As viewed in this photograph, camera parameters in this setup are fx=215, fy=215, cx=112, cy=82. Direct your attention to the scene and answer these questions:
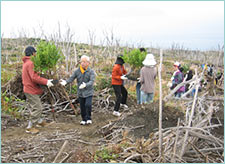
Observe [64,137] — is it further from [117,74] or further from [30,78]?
A: [117,74]

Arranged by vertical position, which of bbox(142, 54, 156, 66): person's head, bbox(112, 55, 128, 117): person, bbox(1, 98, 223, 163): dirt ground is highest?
bbox(142, 54, 156, 66): person's head

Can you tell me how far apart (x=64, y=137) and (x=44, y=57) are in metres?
1.79

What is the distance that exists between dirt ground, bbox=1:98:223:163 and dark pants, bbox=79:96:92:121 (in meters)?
0.27

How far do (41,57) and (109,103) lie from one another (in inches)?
129

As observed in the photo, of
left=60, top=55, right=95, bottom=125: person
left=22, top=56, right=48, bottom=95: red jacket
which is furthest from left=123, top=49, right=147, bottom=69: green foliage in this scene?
left=22, top=56, right=48, bottom=95: red jacket

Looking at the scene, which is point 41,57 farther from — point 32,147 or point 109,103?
point 109,103

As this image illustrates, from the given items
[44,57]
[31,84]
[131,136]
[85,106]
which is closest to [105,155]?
[131,136]

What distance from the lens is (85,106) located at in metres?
5.28

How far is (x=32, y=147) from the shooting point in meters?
3.61

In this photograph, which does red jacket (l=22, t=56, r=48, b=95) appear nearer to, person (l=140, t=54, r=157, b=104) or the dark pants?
the dark pants

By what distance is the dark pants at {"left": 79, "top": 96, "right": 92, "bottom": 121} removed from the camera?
5.20 m

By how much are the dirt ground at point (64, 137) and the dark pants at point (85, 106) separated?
273 millimetres

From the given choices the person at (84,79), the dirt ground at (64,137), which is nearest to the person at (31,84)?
the dirt ground at (64,137)

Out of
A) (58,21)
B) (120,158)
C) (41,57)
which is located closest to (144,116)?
(120,158)
